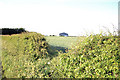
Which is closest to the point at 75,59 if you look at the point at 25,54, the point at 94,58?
the point at 94,58

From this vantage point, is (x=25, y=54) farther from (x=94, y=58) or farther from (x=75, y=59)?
(x=94, y=58)

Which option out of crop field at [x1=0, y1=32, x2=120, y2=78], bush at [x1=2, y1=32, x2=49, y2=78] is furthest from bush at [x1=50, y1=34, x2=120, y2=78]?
bush at [x1=2, y1=32, x2=49, y2=78]

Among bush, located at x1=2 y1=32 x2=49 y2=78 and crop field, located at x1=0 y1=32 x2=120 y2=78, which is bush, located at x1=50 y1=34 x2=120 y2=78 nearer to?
crop field, located at x1=0 y1=32 x2=120 y2=78

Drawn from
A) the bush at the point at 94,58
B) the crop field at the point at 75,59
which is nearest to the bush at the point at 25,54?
the crop field at the point at 75,59

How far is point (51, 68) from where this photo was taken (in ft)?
22.0

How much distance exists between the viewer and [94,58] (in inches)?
205

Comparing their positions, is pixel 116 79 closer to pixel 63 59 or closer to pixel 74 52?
pixel 74 52

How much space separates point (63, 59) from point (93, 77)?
1479mm

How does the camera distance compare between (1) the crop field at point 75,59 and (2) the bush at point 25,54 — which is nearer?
(1) the crop field at point 75,59

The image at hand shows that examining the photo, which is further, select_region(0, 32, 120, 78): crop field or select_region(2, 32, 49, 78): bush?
select_region(2, 32, 49, 78): bush

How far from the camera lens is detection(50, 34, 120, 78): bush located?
492cm

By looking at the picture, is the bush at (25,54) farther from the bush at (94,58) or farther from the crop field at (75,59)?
the bush at (94,58)

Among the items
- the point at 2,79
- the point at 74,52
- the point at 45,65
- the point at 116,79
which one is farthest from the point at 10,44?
the point at 116,79

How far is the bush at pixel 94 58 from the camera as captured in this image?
4922mm
